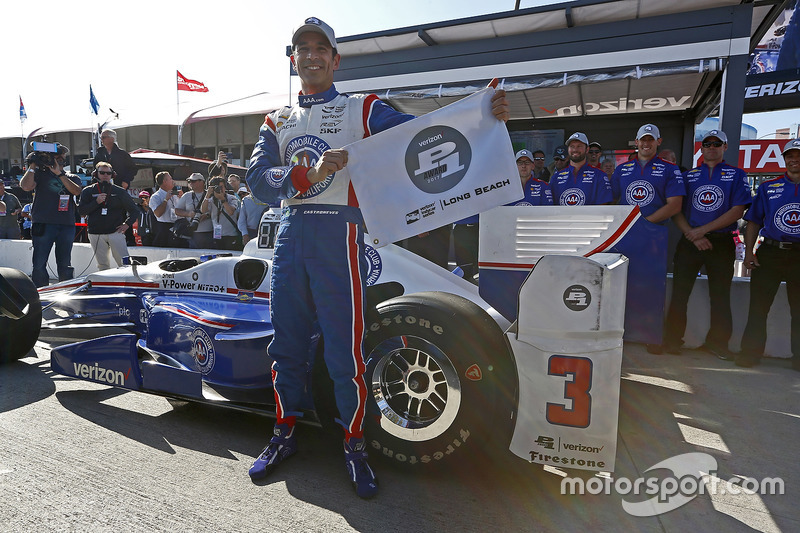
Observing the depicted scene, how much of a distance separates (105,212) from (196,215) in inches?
51.6

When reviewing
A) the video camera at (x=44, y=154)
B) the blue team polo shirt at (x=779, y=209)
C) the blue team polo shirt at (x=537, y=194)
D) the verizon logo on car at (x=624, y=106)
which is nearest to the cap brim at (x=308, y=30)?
the blue team polo shirt at (x=537, y=194)

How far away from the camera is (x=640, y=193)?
5.01 m

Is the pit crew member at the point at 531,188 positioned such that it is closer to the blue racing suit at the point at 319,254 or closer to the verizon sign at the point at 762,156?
the blue racing suit at the point at 319,254

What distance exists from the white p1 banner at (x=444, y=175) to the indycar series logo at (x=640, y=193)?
315 cm

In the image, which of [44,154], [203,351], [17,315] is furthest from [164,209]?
[203,351]

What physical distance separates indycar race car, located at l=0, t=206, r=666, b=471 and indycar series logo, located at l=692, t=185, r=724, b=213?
1.65 metres

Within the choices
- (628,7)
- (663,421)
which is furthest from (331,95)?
(628,7)

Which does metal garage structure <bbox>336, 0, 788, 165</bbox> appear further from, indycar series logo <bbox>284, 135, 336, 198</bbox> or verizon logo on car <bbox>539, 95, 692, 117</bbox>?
indycar series logo <bbox>284, 135, 336, 198</bbox>

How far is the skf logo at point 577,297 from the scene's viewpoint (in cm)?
214

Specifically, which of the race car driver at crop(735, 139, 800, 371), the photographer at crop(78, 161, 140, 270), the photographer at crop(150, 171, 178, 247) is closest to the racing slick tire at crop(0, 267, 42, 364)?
the photographer at crop(78, 161, 140, 270)

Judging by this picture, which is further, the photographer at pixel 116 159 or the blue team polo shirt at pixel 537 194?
the photographer at pixel 116 159

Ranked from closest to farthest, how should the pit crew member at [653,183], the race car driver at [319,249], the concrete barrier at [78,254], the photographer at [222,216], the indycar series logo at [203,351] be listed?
the race car driver at [319,249] → the indycar series logo at [203,351] → the pit crew member at [653,183] → the photographer at [222,216] → the concrete barrier at [78,254]

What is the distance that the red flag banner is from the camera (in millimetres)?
23359

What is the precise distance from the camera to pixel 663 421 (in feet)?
10.5
